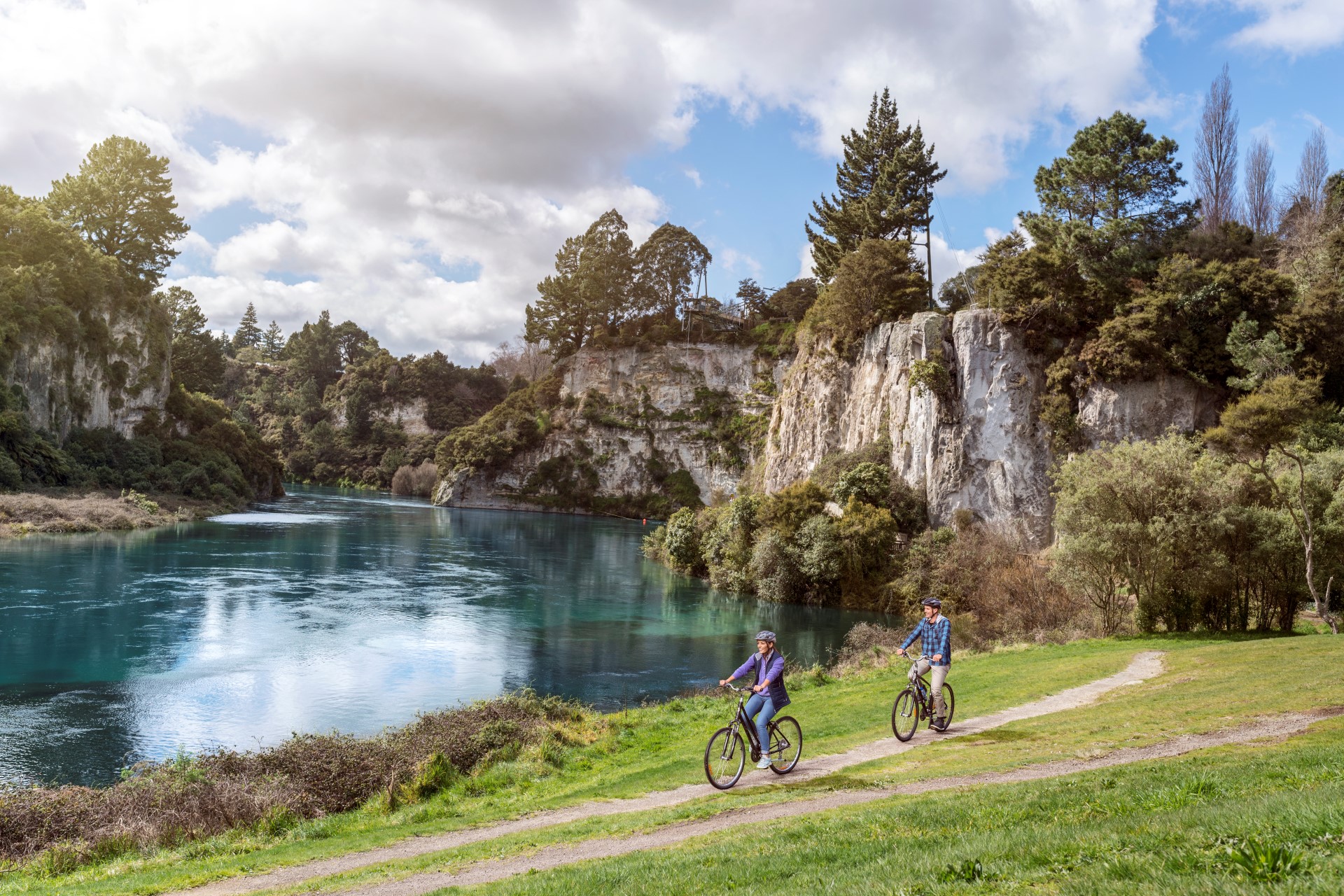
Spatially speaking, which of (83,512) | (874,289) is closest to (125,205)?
(83,512)

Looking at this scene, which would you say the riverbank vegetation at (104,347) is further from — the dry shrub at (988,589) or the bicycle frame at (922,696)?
the bicycle frame at (922,696)

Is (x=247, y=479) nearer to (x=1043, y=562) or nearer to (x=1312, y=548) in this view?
(x=1043, y=562)

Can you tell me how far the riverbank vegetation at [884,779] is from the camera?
6953 mm

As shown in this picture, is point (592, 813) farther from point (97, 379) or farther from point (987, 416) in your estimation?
point (97, 379)

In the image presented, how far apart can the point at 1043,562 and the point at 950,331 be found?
16.2 metres

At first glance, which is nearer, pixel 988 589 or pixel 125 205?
pixel 988 589

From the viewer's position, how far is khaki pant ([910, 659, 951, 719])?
13.6 metres

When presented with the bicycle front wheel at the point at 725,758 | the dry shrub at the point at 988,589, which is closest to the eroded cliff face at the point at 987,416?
the dry shrub at the point at 988,589

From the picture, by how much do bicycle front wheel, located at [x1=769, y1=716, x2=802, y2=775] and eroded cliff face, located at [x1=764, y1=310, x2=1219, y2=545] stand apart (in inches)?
1368

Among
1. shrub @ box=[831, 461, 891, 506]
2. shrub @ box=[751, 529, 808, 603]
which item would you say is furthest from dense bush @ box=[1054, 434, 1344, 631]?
shrub @ box=[831, 461, 891, 506]

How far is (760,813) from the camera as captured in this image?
984 cm

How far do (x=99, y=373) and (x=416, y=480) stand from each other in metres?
48.3

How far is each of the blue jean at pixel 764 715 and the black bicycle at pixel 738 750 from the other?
0.06 meters

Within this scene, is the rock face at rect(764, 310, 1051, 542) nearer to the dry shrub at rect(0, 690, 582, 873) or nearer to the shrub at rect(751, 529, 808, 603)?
the shrub at rect(751, 529, 808, 603)
